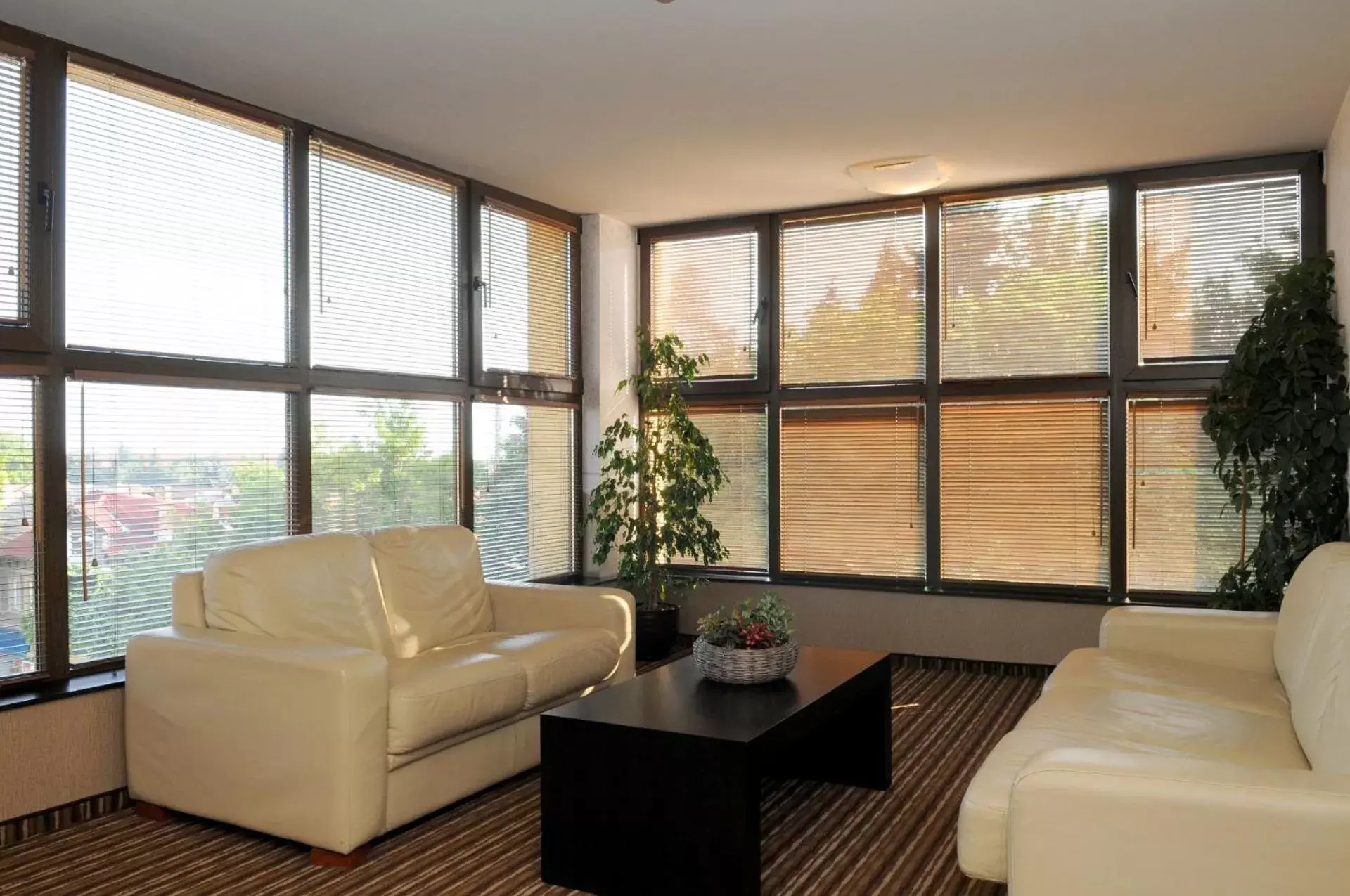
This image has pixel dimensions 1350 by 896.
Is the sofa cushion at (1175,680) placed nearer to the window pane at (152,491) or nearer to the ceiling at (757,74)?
the ceiling at (757,74)

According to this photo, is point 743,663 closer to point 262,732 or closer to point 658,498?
point 262,732

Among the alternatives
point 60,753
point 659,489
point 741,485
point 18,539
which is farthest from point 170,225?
point 741,485

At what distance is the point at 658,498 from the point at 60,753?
3.62 m

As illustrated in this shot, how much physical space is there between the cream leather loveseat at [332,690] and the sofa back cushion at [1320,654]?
97.2 inches

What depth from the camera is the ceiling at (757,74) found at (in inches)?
137

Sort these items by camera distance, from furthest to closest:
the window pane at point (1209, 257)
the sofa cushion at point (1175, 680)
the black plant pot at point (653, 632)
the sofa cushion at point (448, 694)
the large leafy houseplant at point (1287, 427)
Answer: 1. the black plant pot at point (653, 632)
2. the window pane at point (1209, 257)
3. the large leafy houseplant at point (1287, 427)
4. the sofa cushion at point (448, 694)
5. the sofa cushion at point (1175, 680)

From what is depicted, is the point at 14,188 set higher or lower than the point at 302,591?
higher

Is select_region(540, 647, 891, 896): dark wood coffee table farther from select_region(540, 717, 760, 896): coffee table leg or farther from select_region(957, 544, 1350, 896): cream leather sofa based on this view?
select_region(957, 544, 1350, 896): cream leather sofa

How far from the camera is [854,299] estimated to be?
248 inches

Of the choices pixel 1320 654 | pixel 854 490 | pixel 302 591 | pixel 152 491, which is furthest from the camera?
pixel 854 490

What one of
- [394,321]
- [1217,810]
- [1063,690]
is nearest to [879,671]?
[1063,690]

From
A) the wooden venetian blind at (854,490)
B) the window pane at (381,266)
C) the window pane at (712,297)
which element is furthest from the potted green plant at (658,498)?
the window pane at (381,266)

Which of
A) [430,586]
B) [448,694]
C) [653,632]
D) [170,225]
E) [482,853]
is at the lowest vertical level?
[482,853]

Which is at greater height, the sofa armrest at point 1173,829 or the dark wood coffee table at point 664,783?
the sofa armrest at point 1173,829
